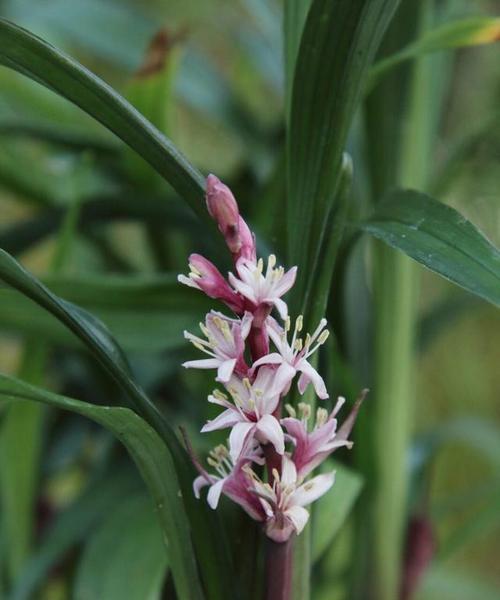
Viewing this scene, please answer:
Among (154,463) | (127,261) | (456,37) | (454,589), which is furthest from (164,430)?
(454,589)

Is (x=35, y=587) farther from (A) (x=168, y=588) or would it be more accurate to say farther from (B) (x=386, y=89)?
(B) (x=386, y=89)

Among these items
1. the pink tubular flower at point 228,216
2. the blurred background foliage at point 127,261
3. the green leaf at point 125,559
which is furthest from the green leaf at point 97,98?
the green leaf at point 125,559

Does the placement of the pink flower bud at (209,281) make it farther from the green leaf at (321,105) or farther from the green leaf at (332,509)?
the green leaf at (332,509)

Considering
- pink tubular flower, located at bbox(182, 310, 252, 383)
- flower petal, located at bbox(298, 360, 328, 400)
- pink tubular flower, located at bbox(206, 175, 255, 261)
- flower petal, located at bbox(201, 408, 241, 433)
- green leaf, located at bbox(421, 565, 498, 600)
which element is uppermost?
pink tubular flower, located at bbox(206, 175, 255, 261)

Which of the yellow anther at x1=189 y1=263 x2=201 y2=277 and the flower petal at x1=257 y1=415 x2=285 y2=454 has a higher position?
the yellow anther at x1=189 y1=263 x2=201 y2=277

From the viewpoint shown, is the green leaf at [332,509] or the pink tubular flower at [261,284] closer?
the pink tubular flower at [261,284]

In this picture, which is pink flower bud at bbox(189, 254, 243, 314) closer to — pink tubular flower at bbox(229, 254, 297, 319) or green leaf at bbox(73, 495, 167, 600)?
pink tubular flower at bbox(229, 254, 297, 319)

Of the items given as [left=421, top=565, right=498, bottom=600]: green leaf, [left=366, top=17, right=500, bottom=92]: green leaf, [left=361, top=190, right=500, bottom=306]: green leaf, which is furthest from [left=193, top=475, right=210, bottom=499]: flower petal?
[left=421, top=565, right=498, bottom=600]: green leaf
